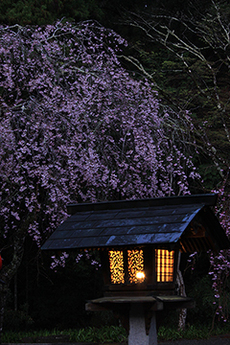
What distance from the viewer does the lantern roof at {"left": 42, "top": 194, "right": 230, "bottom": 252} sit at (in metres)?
5.01

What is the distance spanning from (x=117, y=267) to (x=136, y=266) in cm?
24

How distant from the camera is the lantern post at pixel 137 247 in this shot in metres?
5.12

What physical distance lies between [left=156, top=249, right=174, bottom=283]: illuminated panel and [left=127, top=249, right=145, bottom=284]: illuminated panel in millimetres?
185

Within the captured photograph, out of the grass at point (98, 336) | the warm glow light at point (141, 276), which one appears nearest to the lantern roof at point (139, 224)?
the warm glow light at point (141, 276)

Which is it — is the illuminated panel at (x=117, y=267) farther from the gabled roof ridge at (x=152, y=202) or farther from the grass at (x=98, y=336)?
the grass at (x=98, y=336)

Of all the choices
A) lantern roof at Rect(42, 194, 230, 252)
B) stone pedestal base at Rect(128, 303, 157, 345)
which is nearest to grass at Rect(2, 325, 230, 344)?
stone pedestal base at Rect(128, 303, 157, 345)

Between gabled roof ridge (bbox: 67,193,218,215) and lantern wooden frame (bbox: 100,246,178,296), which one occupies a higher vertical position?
gabled roof ridge (bbox: 67,193,218,215)

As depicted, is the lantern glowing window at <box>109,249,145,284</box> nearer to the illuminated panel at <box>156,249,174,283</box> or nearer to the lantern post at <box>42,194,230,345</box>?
the lantern post at <box>42,194,230,345</box>

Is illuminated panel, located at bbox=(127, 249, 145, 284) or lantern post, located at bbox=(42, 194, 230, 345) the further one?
illuminated panel, located at bbox=(127, 249, 145, 284)

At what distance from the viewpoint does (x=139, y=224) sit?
5.23 meters

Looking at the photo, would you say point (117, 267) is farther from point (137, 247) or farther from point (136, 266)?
point (137, 247)

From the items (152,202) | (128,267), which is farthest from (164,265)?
(152,202)

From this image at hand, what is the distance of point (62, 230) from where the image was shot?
557cm

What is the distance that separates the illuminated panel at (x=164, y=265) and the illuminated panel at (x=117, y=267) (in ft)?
1.31
